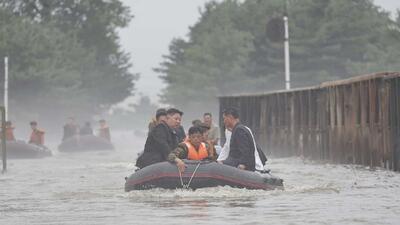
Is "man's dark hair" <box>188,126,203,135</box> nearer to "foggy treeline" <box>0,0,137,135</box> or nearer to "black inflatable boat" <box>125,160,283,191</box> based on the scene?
"black inflatable boat" <box>125,160,283,191</box>

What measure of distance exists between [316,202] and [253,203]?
3.39 ft

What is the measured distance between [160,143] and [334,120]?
47.2 feet

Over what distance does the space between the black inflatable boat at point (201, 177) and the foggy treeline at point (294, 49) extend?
6463cm

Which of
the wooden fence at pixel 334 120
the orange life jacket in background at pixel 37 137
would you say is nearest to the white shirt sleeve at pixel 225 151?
the wooden fence at pixel 334 120

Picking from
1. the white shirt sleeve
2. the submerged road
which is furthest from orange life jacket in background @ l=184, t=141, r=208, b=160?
the submerged road

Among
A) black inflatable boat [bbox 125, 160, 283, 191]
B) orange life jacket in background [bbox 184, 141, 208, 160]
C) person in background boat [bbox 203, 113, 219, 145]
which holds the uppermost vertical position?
person in background boat [bbox 203, 113, 219, 145]

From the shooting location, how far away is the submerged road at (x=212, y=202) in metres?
17.9

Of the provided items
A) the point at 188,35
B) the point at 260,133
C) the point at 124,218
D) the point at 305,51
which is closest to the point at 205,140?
the point at 124,218

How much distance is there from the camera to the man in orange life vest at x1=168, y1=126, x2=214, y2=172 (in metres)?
22.7

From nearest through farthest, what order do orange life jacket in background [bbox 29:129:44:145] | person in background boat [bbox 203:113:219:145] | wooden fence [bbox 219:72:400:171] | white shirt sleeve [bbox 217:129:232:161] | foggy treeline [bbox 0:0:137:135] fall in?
1. white shirt sleeve [bbox 217:129:232:161]
2. wooden fence [bbox 219:72:400:171]
3. person in background boat [bbox 203:113:219:145]
4. orange life jacket in background [bbox 29:129:44:145]
5. foggy treeline [bbox 0:0:137:135]

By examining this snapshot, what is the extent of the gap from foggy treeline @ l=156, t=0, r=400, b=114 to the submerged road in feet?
194


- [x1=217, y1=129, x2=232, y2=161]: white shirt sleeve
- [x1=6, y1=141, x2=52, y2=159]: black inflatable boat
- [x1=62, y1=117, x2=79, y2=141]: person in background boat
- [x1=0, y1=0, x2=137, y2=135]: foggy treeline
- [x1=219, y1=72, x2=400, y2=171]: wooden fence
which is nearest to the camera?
[x1=217, y1=129, x2=232, y2=161]: white shirt sleeve

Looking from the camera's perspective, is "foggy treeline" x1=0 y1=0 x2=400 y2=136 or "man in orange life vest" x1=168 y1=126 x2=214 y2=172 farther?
"foggy treeline" x1=0 y1=0 x2=400 y2=136

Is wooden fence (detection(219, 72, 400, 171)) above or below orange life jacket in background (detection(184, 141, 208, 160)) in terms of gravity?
above
